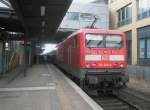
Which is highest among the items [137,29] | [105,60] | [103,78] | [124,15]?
[124,15]

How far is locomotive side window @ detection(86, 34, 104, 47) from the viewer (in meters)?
15.6

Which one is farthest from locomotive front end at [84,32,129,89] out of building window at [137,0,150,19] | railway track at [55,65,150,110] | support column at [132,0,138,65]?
support column at [132,0,138,65]

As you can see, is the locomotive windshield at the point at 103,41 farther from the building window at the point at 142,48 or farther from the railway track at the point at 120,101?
the building window at the point at 142,48

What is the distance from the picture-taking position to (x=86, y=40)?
15.5 m

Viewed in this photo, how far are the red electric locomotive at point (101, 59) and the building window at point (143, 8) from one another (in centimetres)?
1484

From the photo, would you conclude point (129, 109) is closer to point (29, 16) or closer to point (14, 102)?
point (14, 102)

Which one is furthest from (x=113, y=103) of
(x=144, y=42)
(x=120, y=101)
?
(x=144, y=42)

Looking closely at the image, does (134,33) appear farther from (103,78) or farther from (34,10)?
(103,78)

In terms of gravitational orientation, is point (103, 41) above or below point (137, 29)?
below

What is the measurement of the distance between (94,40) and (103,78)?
1.96 metres

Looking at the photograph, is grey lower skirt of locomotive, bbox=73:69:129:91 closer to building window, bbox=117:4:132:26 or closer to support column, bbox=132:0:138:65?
support column, bbox=132:0:138:65

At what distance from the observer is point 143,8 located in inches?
1226

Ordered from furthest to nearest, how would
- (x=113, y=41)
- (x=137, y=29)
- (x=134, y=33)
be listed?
(x=134, y=33) → (x=137, y=29) → (x=113, y=41)

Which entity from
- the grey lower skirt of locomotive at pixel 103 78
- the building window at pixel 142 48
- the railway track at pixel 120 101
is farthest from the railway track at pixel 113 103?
the building window at pixel 142 48
